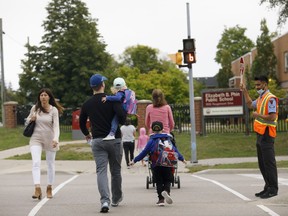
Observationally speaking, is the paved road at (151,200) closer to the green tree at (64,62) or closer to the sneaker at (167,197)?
the sneaker at (167,197)

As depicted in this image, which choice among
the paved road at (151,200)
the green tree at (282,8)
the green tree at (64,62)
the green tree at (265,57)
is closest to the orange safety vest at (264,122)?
the paved road at (151,200)

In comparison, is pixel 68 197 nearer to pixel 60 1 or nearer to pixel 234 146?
pixel 234 146

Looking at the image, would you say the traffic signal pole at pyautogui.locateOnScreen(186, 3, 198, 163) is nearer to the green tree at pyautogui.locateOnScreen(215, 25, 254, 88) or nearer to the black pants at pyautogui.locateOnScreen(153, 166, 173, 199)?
the black pants at pyautogui.locateOnScreen(153, 166, 173, 199)

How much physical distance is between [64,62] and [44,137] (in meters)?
46.2

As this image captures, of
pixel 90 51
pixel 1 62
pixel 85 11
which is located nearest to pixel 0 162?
pixel 1 62

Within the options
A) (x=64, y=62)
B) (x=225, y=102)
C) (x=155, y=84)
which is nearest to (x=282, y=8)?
(x=225, y=102)

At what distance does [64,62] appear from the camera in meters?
56.3

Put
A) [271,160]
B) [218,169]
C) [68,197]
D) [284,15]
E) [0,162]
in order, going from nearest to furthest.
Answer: [271,160], [68,197], [218,169], [0,162], [284,15]

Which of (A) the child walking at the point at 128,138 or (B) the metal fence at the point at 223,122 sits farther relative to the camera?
(B) the metal fence at the point at 223,122

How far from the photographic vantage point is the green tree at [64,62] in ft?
183

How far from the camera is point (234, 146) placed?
25219mm

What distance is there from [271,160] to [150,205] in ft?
7.12

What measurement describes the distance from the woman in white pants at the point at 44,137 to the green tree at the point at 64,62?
146 feet

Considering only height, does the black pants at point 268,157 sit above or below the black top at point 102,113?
below
